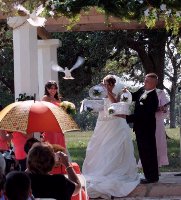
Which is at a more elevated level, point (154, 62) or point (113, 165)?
point (154, 62)

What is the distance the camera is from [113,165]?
9812mm

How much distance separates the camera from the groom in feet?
31.3

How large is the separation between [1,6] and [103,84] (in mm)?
3338

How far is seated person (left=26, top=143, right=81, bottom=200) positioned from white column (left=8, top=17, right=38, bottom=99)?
5893mm

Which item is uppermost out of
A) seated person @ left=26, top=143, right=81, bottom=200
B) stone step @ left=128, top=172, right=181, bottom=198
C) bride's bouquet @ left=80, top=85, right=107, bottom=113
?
bride's bouquet @ left=80, top=85, right=107, bottom=113

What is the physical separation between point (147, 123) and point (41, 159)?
193 inches

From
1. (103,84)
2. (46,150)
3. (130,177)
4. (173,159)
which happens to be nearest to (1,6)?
(46,150)

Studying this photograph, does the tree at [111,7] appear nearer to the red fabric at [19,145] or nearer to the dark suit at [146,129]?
the red fabric at [19,145]

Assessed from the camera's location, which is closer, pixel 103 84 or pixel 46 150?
pixel 46 150

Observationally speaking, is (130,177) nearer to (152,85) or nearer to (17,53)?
(152,85)

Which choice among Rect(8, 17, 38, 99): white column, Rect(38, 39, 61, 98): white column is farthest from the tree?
Rect(38, 39, 61, 98): white column

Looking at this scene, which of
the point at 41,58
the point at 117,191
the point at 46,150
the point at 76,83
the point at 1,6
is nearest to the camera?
the point at 46,150

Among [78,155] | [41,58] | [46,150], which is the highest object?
[41,58]

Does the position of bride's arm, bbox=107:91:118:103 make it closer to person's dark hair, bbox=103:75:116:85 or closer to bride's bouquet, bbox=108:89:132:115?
bride's bouquet, bbox=108:89:132:115
